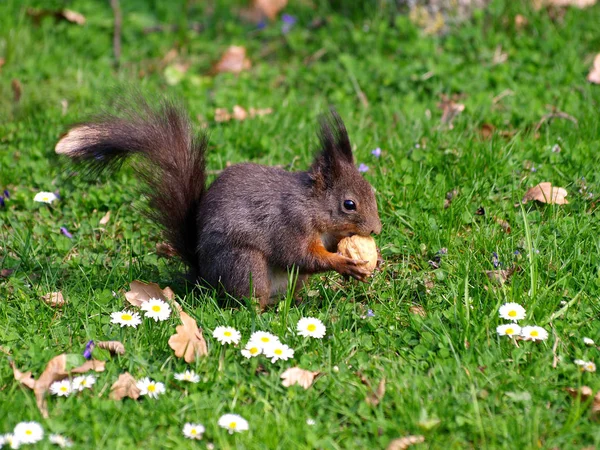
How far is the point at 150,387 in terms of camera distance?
244 centimetres

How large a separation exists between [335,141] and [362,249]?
393 millimetres

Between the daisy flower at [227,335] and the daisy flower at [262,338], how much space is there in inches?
2.0

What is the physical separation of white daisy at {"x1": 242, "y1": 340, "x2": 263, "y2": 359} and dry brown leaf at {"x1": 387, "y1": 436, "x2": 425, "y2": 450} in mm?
549

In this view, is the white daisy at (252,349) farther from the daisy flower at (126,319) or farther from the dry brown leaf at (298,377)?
Answer: the daisy flower at (126,319)

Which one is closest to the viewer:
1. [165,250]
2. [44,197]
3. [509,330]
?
[509,330]

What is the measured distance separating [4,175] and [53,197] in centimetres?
36

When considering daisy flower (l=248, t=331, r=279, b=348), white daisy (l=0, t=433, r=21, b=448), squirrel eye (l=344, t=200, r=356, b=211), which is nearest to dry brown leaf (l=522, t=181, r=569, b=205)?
squirrel eye (l=344, t=200, r=356, b=211)

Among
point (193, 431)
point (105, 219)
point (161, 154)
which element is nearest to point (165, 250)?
point (105, 219)

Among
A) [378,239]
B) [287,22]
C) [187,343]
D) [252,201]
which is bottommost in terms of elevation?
[187,343]

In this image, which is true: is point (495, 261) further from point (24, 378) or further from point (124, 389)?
point (24, 378)

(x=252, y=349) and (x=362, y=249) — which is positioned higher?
(x=362, y=249)

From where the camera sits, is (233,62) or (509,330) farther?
(233,62)

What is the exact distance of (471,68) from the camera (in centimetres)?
467

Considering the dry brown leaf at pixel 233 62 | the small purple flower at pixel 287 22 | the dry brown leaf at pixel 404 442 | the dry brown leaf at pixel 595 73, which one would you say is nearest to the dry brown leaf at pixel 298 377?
the dry brown leaf at pixel 404 442
